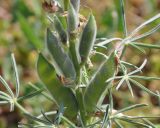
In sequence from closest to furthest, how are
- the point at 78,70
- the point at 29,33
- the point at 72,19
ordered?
1. the point at 72,19
2. the point at 78,70
3. the point at 29,33

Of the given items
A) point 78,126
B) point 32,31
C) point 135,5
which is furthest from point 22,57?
point 78,126

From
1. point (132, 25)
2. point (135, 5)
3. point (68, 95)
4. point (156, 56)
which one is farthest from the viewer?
point (135, 5)

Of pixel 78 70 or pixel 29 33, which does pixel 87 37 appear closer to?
pixel 78 70

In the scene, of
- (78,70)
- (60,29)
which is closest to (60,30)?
(60,29)

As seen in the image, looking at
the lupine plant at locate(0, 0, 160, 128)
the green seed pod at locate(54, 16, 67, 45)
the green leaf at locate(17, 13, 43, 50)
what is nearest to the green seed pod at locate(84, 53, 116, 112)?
the lupine plant at locate(0, 0, 160, 128)

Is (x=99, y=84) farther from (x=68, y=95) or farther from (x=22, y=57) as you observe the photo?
(x=22, y=57)

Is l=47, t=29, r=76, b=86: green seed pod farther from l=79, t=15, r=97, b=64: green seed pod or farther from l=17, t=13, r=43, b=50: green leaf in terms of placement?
l=17, t=13, r=43, b=50: green leaf
